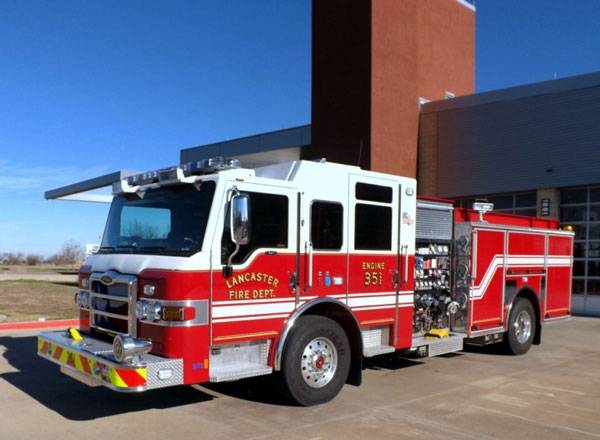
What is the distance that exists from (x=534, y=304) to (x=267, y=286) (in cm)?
619

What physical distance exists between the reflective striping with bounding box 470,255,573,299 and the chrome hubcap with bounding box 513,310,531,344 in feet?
2.93

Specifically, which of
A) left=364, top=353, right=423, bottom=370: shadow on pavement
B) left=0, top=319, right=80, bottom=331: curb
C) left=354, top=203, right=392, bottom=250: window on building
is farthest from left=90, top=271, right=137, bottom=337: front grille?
left=0, top=319, right=80, bottom=331: curb

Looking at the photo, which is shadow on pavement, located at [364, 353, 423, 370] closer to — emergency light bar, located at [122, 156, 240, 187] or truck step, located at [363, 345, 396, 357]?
truck step, located at [363, 345, 396, 357]

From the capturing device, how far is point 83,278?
6.80m

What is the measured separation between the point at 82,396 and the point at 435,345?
15.0 feet

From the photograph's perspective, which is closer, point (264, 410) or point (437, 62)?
point (264, 410)

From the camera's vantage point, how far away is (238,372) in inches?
228

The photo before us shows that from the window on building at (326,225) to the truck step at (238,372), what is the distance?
1.48m

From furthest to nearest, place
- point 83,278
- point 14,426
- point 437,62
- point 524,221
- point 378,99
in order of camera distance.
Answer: point 437,62 < point 378,99 < point 524,221 < point 83,278 < point 14,426

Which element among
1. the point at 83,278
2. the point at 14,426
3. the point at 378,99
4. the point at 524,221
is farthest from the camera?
the point at 378,99

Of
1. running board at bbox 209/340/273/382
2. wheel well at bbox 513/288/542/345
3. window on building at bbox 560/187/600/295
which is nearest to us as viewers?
running board at bbox 209/340/273/382

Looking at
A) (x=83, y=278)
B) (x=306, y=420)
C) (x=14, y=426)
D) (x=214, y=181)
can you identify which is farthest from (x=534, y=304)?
A: (x=14, y=426)

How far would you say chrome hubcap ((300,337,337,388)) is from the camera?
6.34m

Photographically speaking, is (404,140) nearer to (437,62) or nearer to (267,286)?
(437,62)
